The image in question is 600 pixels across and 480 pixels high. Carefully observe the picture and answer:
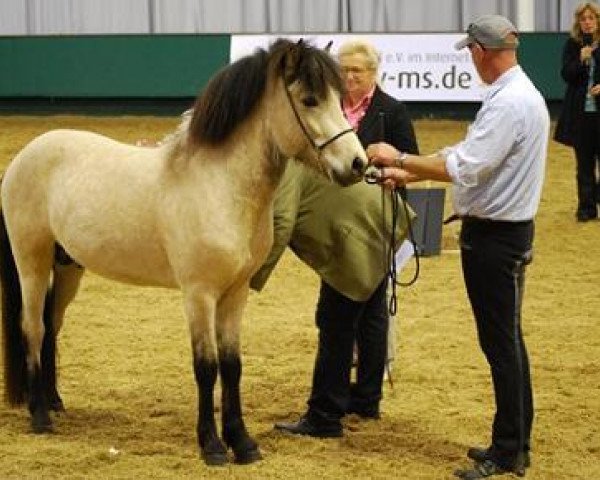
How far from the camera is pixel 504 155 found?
15.9 ft

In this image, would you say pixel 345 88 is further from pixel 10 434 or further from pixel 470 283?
pixel 10 434

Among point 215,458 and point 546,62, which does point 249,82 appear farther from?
point 546,62

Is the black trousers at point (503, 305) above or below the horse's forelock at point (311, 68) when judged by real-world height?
below

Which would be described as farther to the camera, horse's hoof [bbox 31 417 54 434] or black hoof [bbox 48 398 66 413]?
black hoof [bbox 48 398 66 413]

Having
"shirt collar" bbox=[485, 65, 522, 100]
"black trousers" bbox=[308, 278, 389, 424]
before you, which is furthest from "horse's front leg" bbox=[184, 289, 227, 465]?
"shirt collar" bbox=[485, 65, 522, 100]

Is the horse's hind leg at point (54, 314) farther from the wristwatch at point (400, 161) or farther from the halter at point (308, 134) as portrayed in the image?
the wristwatch at point (400, 161)

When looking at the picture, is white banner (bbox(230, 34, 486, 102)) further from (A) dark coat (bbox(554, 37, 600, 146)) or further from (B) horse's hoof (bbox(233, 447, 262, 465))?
(B) horse's hoof (bbox(233, 447, 262, 465))

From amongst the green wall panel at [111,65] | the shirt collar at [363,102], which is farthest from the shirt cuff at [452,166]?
the green wall panel at [111,65]

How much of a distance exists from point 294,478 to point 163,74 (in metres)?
14.2

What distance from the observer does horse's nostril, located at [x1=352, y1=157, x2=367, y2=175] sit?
4.91 meters

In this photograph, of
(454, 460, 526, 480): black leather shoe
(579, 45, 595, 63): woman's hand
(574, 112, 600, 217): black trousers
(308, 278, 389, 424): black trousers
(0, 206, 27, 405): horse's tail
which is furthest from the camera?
(574, 112, 600, 217): black trousers

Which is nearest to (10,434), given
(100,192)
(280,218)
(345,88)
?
(100,192)

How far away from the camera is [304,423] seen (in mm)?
5918

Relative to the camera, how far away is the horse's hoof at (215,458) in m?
5.41
